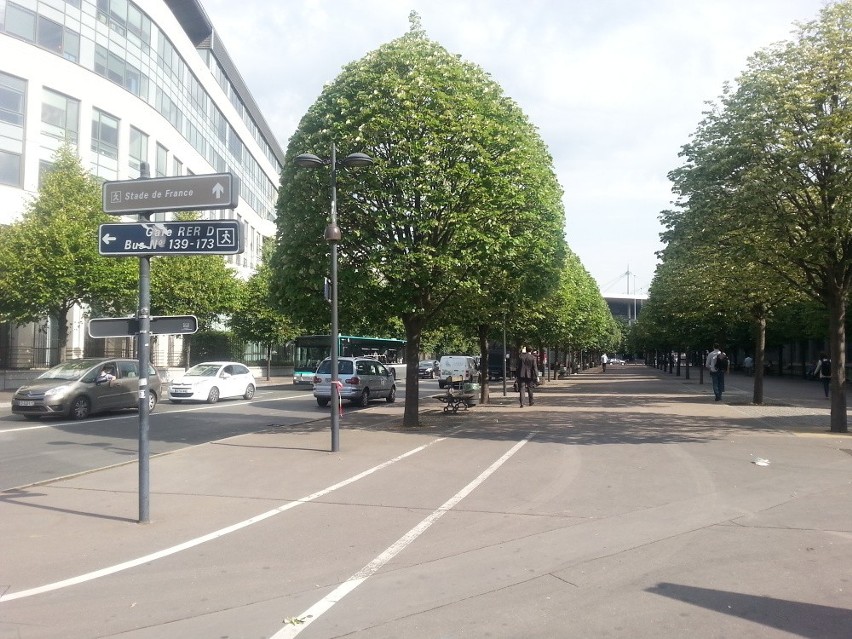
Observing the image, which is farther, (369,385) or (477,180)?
(369,385)

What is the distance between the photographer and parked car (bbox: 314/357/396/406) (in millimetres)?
25545

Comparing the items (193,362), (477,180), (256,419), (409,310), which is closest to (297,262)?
(409,310)

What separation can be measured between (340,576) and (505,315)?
20.8 m

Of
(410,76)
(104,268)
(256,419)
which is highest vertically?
(410,76)

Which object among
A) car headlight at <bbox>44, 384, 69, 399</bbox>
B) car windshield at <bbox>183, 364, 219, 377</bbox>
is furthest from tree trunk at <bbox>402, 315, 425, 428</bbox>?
car windshield at <bbox>183, 364, 219, 377</bbox>

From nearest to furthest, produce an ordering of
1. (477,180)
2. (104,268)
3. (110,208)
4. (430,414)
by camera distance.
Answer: (110,208)
(477,180)
(430,414)
(104,268)

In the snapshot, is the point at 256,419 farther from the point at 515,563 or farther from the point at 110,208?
the point at 515,563

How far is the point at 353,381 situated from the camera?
25.8m

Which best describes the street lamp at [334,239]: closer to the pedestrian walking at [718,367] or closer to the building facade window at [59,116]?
the pedestrian walking at [718,367]

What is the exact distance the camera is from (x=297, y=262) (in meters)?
16.2

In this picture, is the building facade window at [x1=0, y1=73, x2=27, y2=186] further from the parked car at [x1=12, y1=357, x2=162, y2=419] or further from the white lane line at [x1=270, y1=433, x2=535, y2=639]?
the white lane line at [x1=270, y1=433, x2=535, y2=639]

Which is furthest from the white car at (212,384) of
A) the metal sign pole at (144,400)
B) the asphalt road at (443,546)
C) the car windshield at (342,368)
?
the metal sign pole at (144,400)

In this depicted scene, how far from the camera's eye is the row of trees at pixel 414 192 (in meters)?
15.5

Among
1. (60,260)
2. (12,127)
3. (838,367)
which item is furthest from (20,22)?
(838,367)
